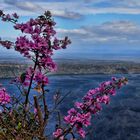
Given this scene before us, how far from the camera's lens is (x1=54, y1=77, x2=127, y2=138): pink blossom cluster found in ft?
24.5

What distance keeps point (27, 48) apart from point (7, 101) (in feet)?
3.64

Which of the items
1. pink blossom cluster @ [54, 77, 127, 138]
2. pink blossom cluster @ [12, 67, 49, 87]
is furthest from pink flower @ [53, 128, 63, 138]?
pink blossom cluster @ [12, 67, 49, 87]

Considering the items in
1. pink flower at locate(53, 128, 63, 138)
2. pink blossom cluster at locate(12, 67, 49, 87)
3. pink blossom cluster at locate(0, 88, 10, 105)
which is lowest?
pink flower at locate(53, 128, 63, 138)

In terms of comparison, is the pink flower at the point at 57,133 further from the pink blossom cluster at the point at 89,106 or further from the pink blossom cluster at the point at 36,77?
the pink blossom cluster at the point at 36,77

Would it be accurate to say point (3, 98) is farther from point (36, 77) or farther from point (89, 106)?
point (89, 106)

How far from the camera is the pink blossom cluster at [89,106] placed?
746 centimetres

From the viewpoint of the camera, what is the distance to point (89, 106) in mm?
7637

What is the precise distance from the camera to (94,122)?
5609 centimetres

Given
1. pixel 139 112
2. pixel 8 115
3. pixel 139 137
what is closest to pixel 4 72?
pixel 139 112

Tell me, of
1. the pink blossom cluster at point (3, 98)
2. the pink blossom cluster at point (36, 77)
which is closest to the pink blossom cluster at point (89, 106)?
the pink blossom cluster at point (36, 77)

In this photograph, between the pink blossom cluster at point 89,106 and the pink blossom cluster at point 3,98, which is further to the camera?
the pink blossom cluster at point 3,98

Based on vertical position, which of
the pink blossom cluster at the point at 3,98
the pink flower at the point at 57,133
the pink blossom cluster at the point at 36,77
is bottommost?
the pink flower at the point at 57,133

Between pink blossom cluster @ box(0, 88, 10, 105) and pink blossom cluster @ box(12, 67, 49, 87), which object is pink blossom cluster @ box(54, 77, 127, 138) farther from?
pink blossom cluster @ box(0, 88, 10, 105)

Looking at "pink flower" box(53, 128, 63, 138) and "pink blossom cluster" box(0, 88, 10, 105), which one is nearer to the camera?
"pink flower" box(53, 128, 63, 138)
